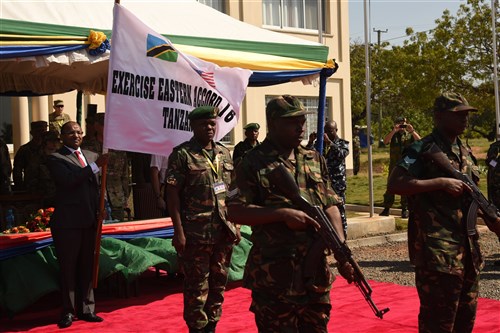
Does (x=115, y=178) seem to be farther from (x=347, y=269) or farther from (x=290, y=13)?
(x=290, y=13)

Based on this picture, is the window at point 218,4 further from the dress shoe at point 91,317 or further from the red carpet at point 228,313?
the dress shoe at point 91,317

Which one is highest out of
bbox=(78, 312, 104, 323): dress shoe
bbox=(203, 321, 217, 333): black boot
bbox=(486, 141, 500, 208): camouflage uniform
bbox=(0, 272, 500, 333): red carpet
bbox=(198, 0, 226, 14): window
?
bbox=(198, 0, 226, 14): window

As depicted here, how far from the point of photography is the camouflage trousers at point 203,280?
6.01 meters

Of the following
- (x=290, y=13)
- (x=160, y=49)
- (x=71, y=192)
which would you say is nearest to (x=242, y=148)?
(x=160, y=49)

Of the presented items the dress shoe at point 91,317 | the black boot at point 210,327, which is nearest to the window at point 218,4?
the dress shoe at point 91,317

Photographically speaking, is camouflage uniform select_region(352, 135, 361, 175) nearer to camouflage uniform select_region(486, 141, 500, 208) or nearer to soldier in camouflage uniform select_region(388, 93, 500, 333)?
camouflage uniform select_region(486, 141, 500, 208)

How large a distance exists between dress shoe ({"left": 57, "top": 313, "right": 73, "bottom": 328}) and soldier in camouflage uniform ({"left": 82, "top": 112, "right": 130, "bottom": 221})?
262 centimetres

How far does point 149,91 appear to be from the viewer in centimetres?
717

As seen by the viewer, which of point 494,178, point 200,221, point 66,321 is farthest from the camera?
point 494,178

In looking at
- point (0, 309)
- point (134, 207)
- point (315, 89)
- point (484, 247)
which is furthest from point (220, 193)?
point (315, 89)

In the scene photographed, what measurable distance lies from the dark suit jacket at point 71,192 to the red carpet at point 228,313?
981 mm

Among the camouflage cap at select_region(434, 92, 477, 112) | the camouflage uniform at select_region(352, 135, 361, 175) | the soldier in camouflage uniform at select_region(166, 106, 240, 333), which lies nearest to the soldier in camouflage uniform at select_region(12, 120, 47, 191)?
the soldier in camouflage uniform at select_region(166, 106, 240, 333)

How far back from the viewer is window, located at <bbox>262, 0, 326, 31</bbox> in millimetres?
22344

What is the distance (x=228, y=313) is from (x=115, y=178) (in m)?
2.98
